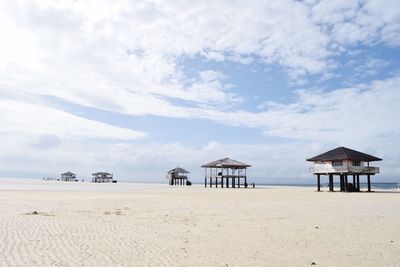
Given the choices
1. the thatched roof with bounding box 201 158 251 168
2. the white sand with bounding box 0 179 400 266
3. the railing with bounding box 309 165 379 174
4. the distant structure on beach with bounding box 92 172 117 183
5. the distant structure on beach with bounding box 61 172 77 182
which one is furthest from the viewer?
the distant structure on beach with bounding box 61 172 77 182

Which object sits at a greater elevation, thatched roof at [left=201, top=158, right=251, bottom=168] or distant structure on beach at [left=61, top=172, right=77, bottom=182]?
thatched roof at [left=201, top=158, right=251, bottom=168]

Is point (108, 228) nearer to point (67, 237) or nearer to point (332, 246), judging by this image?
point (67, 237)

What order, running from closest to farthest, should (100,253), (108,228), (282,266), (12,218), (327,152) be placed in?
(282,266) → (100,253) → (108,228) → (12,218) → (327,152)

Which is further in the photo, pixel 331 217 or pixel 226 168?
pixel 226 168

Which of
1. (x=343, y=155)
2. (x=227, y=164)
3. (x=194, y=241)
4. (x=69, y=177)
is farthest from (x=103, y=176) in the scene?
(x=194, y=241)

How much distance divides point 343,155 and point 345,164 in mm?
911

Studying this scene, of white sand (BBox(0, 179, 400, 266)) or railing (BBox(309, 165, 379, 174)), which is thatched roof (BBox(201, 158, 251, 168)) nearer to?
railing (BBox(309, 165, 379, 174))

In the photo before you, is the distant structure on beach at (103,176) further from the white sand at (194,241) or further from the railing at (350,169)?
the white sand at (194,241)

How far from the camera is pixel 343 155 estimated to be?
127 feet

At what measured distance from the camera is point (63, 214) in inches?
555

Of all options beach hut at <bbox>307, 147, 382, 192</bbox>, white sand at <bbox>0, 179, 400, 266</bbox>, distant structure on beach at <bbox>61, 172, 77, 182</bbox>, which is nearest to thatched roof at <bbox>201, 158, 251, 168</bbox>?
beach hut at <bbox>307, 147, 382, 192</bbox>

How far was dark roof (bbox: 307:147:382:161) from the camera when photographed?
3866cm

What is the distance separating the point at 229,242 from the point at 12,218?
24.6ft

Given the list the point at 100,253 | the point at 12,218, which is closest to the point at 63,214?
the point at 12,218
